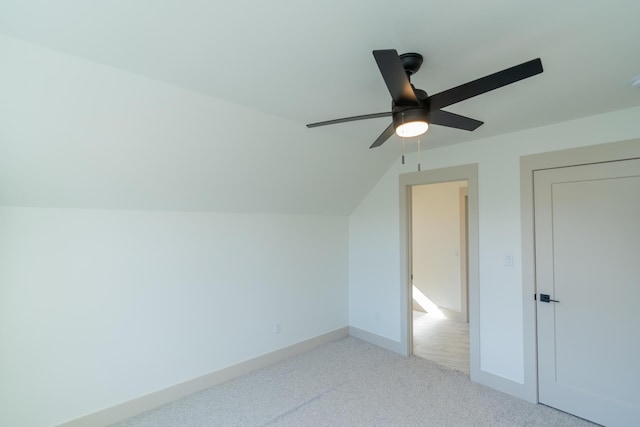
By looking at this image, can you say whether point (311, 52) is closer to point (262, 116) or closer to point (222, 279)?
point (262, 116)

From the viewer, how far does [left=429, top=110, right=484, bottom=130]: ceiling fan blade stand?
168cm

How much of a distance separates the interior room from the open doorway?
5.46 ft

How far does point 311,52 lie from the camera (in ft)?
5.38

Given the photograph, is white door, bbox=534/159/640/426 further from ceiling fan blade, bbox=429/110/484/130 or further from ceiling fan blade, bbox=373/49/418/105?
ceiling fan blade, bbox=373/49/418/105

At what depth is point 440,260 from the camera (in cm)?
549

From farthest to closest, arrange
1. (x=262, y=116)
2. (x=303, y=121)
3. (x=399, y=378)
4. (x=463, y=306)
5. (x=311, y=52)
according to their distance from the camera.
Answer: (x=463, y=306), (x=399, y=378), (x=303, y=121), (x=262, y=116), (x=311, y=52)

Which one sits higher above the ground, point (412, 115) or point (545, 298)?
point (412, 115)

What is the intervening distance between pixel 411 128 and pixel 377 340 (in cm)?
328

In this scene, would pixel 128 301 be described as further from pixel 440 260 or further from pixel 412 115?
pixel 440 260

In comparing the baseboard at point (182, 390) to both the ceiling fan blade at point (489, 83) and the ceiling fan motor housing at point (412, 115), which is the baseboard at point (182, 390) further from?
the ceiling fan blade at point (489, 83)

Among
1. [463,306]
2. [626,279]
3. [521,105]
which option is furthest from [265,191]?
[463,306]

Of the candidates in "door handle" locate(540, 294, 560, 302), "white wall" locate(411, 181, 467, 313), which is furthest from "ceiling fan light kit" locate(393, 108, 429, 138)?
"white wall" locate(411, 181, 467, 313)

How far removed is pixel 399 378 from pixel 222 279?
2108 millimetres

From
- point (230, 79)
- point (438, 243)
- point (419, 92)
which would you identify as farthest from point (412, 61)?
point (438, 243)
